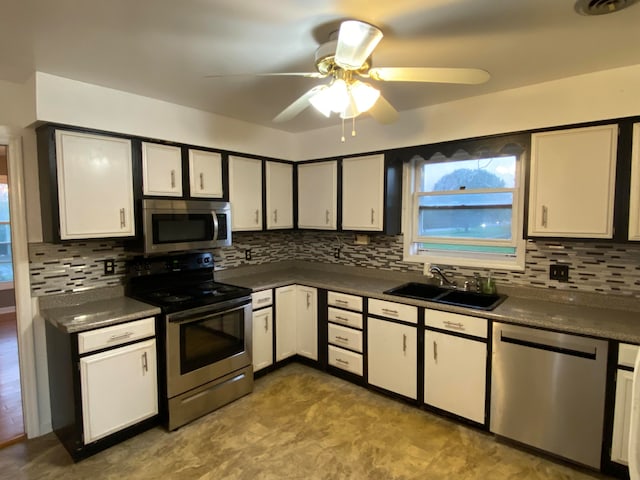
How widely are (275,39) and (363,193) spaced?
1.73 metres

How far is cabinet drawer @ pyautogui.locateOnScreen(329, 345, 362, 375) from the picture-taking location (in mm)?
3063

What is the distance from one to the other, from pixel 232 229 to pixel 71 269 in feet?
4.08

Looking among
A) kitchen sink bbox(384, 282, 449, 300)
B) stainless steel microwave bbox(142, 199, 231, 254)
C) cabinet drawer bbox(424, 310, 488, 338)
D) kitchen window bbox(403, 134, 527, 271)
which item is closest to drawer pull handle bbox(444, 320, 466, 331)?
cabinet drawer bbox(424, 310, 488, 338)

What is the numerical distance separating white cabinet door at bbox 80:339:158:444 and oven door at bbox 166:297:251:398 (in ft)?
0.46

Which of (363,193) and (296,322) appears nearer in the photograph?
(363,193)

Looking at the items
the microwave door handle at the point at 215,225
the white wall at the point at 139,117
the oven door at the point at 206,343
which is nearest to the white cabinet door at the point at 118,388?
the oven door at the point at 206,343

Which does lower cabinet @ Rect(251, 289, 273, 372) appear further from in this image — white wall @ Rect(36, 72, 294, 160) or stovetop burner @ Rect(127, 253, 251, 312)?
white wall @ Rect(36, 72, 294, 160)

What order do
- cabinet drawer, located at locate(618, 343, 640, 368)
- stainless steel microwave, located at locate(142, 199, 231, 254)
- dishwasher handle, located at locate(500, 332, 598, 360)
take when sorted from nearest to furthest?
1. cabinet drawer, located at locate(618, 343, 640, 368)
2. dishwasher handle, located at locate(500, 332, 598, 360)
3. stainless steel microwave, located at locate(142, 199, 231, 254)

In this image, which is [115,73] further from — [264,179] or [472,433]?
[472,433]

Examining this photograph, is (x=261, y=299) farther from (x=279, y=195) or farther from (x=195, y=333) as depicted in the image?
(x=279, y=195)

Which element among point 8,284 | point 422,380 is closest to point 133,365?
point 422,380

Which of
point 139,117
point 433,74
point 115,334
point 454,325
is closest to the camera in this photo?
point 433,74

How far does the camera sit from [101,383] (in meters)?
2.21

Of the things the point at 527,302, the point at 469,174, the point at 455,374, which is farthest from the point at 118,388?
the point at 469,174
